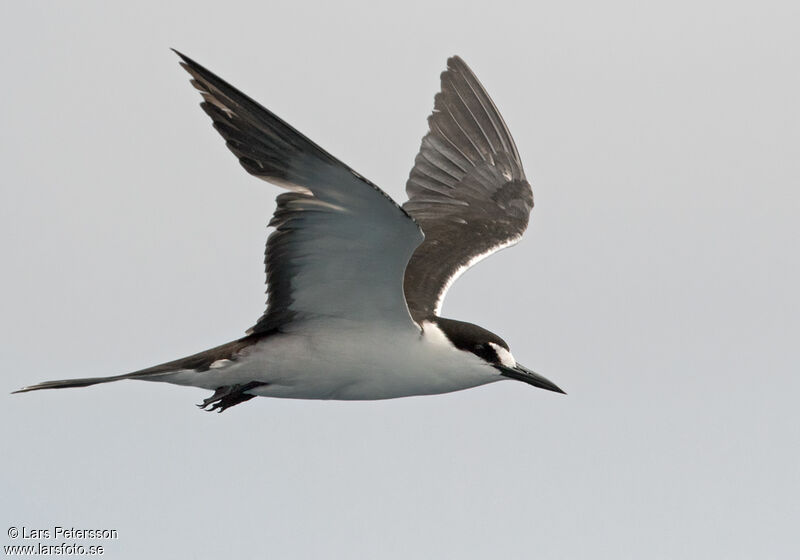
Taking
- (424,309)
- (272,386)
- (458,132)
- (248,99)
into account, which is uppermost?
(458,132)

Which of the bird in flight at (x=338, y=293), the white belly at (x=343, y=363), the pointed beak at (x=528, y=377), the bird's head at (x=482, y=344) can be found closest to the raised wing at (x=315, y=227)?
the bird in flight at (x=338, y=293)

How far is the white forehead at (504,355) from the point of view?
36.9ft

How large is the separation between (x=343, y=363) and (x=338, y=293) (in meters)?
0.68

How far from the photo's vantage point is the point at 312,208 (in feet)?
31.2

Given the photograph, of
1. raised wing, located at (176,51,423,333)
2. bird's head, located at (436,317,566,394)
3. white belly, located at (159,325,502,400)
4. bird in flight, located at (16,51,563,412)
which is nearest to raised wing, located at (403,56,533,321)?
bird in flight, located at (16,51,563,412)

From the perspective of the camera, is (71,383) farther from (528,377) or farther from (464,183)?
(464,183)

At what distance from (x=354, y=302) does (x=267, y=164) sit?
1.89 m

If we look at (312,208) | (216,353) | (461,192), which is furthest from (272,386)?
(461,192)

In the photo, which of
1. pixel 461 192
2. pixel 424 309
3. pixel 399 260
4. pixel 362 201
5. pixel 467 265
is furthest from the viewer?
pixel 461 192

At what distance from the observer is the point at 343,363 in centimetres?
1080

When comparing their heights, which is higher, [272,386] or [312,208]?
[312,208]

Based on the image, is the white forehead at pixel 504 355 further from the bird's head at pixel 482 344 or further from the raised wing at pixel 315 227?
the raised wing at pixel 315 227

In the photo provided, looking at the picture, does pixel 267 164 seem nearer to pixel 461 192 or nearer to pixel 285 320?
pixel 285 320

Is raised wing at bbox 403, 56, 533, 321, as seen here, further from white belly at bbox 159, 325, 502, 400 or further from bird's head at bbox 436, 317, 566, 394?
white belly at bbox 159, 325, 502, 400
